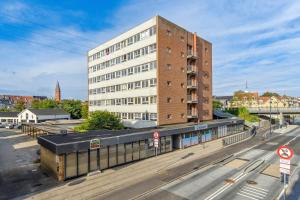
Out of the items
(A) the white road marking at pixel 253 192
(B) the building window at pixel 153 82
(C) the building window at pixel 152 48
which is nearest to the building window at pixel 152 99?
(B) the building window at pixel 153 82

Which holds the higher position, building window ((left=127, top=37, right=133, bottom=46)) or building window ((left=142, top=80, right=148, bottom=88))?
building window ((left=127, top=37, right=133, bottom=46))

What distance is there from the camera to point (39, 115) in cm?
6712

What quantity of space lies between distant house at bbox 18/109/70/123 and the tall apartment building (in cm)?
3405

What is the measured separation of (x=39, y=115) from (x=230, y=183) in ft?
220

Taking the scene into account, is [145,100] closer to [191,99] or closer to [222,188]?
[191,99]

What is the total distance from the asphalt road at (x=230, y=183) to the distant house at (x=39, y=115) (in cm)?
6366

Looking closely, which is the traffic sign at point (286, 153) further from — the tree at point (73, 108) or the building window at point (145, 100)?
the tree at point (73, 108)

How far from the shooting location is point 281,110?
212 ft

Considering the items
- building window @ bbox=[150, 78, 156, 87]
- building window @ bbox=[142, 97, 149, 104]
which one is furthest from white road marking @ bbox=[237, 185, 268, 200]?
building window @ bbox=[142, 97, 149, 104]

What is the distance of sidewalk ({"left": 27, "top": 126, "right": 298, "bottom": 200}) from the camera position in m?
14.0

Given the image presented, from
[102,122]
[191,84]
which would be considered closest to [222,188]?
[102,122]

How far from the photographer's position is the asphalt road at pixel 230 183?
1346 cm

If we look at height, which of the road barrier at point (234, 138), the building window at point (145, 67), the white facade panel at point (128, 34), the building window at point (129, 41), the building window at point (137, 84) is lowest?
the road barrier at point (234, 138)

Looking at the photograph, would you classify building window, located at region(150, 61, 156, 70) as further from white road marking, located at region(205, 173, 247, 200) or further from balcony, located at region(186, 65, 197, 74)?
white road marking, located at region(205, 173, 247, 200)
